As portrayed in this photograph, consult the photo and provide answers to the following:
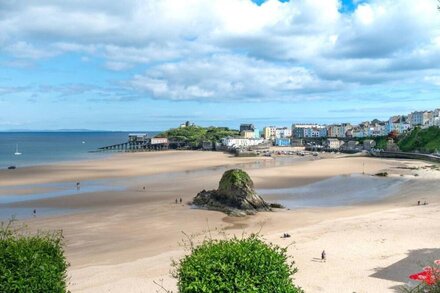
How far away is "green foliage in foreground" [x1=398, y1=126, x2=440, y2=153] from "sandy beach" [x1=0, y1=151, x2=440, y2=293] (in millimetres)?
50524

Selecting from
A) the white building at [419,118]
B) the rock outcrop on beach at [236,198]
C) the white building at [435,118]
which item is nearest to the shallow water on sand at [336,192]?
the rock outcrop on beach at [236,198]

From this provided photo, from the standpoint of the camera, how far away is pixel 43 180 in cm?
5678

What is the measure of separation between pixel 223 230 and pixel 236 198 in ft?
24.9

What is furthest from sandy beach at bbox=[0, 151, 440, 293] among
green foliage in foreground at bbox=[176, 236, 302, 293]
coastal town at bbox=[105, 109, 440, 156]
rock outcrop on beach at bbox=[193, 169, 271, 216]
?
coastal town at bbox=[105, 109, 440, 156]

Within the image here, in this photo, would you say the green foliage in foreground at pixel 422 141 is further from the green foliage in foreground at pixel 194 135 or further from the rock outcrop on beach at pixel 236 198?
the rock outcrop on beach at pixel 236 198

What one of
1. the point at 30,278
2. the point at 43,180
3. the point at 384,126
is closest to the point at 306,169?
the point at 43,180

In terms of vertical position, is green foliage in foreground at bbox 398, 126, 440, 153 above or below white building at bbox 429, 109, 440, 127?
below

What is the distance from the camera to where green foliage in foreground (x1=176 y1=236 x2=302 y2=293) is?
8102 millimetres

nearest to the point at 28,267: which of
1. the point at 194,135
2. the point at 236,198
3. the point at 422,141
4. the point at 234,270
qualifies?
the point at 234,270

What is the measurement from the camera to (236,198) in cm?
3531

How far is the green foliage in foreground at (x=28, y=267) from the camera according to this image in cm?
882

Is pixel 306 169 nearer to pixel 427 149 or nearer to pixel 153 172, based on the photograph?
pixel 153 172

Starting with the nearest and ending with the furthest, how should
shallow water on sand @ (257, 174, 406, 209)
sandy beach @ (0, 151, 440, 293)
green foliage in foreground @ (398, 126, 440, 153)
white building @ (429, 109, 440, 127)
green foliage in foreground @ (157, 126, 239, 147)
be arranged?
sandy beach @ (0, 151, 440, 293) < shallow water on sand @ (257, 174, 406, 209) < green foliage in foreground @ (398, 126, 440, 153) < white building @ (429, 109, 440, 127) < green foliage in foreground @ (157, 126, 239, 147)

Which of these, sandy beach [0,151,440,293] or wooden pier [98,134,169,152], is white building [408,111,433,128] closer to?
wooden pier [98,134,169,152]
